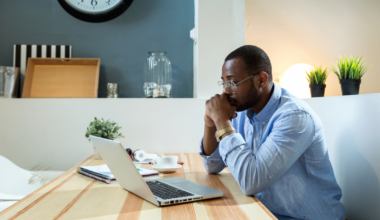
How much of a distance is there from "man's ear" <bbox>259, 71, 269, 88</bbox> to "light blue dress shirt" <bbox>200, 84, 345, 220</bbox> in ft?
0.18

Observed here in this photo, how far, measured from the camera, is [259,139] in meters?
1.20

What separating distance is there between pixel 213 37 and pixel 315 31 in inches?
34.4

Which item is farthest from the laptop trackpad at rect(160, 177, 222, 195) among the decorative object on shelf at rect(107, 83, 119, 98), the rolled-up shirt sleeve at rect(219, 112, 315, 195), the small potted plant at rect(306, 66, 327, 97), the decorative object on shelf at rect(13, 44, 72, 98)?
the decorative object on shelf at rect(13, 44, 72, 98)

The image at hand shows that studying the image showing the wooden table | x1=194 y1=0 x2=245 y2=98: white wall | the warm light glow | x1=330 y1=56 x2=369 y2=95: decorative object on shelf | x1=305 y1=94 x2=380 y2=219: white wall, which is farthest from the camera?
x1=194 y1=0 x2=245 y2=98: white wall

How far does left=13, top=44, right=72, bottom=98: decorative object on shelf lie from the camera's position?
2430mm

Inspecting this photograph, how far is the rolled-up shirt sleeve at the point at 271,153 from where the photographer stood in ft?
3.07

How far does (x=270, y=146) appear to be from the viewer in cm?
97

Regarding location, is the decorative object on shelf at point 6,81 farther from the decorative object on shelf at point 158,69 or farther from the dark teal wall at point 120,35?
the decorative object on shelf at point 158,69

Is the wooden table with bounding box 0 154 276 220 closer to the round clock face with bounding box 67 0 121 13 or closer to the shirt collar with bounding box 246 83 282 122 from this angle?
the shirt collar with bounding box 246 83 282 122

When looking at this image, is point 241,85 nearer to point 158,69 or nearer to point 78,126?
point 158,69

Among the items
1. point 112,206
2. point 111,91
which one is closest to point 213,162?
point 112,206

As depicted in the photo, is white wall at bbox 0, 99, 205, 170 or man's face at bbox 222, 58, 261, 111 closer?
man's face at bbox 222, 58, 261, 111

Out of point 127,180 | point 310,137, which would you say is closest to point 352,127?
point 310,137

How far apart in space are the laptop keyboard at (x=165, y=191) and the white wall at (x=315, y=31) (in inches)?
65.1
